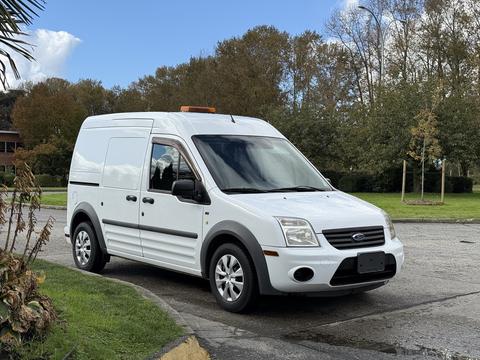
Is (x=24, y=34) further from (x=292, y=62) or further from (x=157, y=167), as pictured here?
(x=292, y=62)

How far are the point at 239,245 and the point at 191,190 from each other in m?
0.91

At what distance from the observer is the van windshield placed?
6785 millimetres

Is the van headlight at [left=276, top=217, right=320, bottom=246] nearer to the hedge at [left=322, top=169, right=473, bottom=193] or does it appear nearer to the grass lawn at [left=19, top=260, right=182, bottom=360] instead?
the grass lawn at [left=19, top=260, right=182, bottom=360]

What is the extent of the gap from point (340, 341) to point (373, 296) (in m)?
1.97

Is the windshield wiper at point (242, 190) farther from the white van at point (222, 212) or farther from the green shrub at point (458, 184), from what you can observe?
the green shrub at point (458, 184)

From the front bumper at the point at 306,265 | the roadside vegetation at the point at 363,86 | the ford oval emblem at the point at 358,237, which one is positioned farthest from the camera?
the roadside vegetation at the point at 363,86

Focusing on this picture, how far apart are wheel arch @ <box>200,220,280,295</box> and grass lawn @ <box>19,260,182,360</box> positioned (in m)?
0.89

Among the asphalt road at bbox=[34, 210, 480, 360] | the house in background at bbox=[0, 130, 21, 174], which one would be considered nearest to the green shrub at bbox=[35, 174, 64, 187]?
the house in background at bbox=[0, 130, 21, 174]

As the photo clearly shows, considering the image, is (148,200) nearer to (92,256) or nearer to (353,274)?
(92,256)

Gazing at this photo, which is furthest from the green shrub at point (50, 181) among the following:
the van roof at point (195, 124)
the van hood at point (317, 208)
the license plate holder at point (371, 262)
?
the license plate holder at point (371, 262)

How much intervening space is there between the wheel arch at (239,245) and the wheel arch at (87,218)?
7.38 ft

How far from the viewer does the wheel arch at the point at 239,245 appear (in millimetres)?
5902

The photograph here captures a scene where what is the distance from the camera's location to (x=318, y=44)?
46.3 m

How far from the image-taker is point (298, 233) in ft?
19.2
